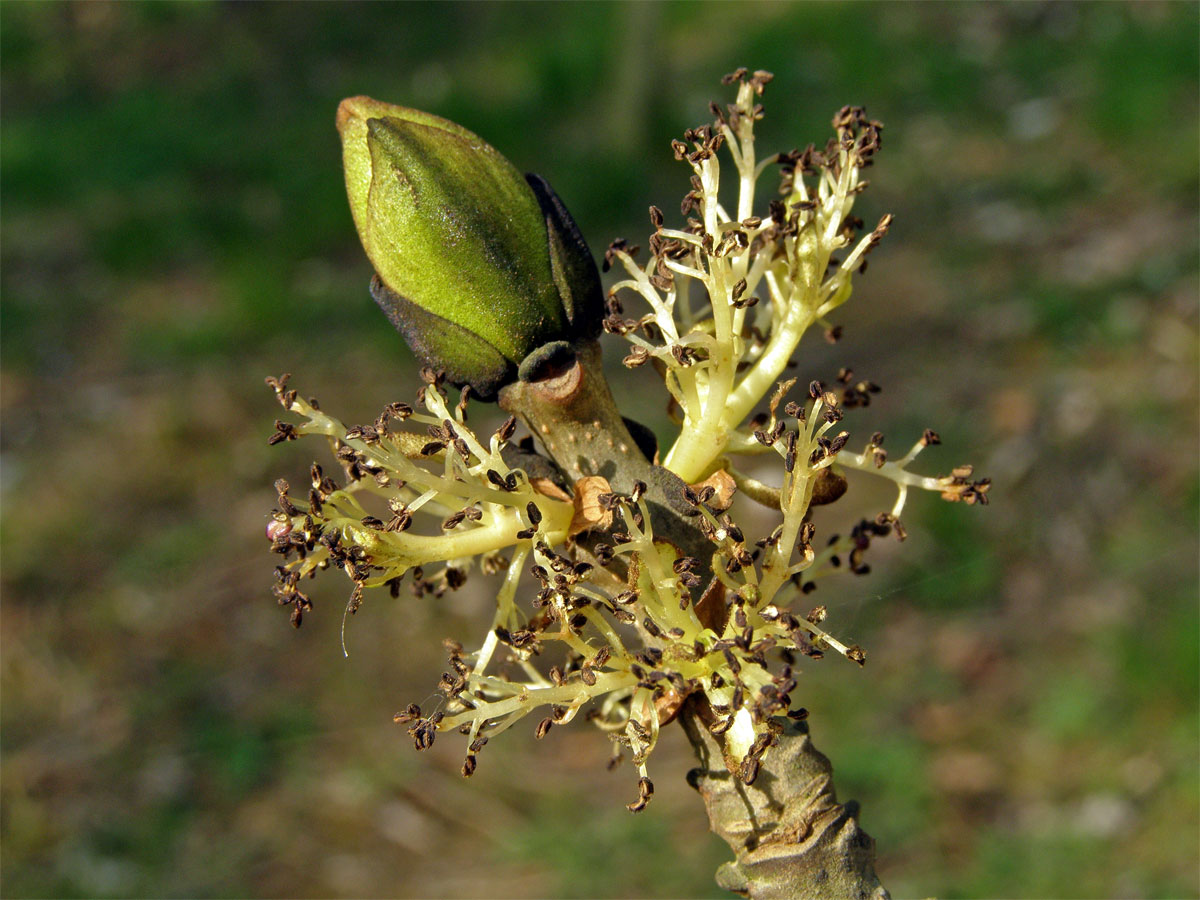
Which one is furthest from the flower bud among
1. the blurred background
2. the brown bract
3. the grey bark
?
the blurred background

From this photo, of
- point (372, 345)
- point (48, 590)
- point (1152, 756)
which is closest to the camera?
point (1152, 756)

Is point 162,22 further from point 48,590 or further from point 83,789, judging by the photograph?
point 83,789

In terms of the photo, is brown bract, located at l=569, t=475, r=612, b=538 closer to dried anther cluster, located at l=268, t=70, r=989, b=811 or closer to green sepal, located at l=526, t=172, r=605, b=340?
dried anther cluster, located at l=268, t=70, r=989, b=811

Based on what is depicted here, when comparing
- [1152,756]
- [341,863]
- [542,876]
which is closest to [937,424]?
[1152,756]

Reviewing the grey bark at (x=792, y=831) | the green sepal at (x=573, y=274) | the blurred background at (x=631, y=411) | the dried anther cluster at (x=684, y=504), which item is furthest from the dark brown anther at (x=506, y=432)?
the blurred background at (x=631, y=411)

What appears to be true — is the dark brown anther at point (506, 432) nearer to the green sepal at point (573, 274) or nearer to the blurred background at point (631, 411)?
the green sepal at point (573, 274)

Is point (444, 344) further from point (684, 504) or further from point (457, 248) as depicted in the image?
point (684, 504)
